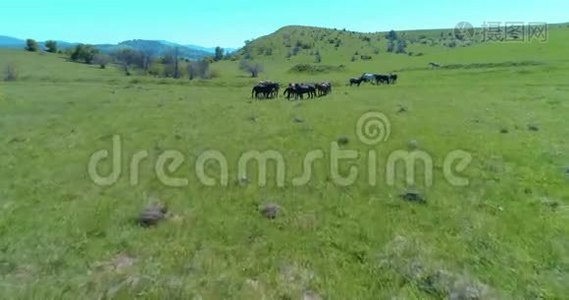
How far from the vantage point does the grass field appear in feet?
27.2

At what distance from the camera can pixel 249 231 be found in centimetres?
1059

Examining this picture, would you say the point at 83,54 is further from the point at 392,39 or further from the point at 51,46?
the point at 392,39

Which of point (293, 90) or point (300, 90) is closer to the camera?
point (300, 90)

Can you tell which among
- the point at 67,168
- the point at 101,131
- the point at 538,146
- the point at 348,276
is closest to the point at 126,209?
the point at 67,168

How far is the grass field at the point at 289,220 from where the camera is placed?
8281mm

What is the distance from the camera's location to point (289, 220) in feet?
36.6

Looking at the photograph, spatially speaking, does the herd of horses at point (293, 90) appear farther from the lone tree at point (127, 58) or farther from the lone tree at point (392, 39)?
the lone tree at point (392, 39)

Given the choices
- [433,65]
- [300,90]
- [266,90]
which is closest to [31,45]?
[433,65]

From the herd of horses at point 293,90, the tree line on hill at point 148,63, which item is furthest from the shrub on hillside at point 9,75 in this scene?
the herd of horses at point 293,90

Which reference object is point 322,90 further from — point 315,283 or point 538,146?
point 315,283

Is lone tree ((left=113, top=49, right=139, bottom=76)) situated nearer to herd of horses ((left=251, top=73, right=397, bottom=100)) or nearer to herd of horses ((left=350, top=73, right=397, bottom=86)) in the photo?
herd of horses ((left=350, top=73, right=397, bottom=86))

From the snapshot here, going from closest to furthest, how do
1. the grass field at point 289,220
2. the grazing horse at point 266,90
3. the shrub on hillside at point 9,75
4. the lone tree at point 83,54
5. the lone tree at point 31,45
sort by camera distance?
the grass field at point 289,220 < the grazing horse at point 266,90 < the shrub on hillside at point 9,75 < the lone tree at point 83,54 < the lone tree at point 31,45

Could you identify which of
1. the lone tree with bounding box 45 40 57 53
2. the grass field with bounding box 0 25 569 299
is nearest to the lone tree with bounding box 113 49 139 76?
the lone tree with bounding box 45 40 57 53

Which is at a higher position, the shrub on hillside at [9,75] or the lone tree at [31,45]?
the lone tree at [31,45]
